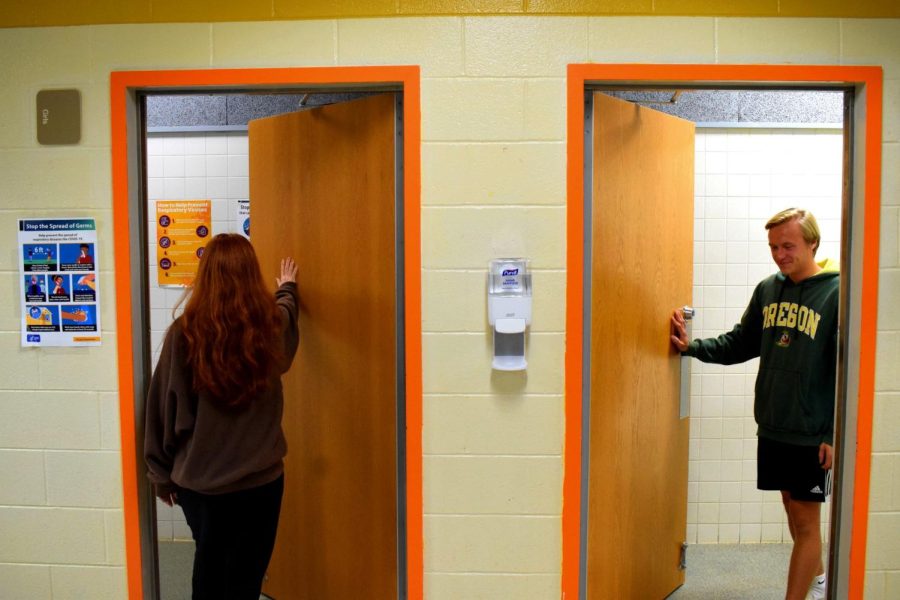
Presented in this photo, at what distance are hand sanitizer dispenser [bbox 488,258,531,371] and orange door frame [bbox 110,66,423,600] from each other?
0.23 metres

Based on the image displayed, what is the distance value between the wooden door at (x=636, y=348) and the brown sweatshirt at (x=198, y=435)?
3.55 ft

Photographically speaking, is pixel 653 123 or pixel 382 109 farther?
pixel 653 123

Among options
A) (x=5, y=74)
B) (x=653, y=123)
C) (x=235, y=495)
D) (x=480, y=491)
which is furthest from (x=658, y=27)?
(x=5, y=74)

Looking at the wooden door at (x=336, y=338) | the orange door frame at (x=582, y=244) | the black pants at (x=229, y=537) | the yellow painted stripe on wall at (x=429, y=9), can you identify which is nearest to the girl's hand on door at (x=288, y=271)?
the wooden door at (x=336, y=338)

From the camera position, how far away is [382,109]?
1.99m

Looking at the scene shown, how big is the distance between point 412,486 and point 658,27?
5.22 ft

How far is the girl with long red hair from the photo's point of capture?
173cm

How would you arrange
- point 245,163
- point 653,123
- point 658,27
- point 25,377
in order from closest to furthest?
1. point 658,27
2. point 25,377
3. point 653,123
4. point 245,163

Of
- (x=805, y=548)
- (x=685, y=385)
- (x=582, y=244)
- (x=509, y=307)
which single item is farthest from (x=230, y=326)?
(x=805, y=548)

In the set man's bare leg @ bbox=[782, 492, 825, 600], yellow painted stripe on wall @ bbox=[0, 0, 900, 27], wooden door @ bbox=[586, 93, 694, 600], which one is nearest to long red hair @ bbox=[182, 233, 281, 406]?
yellow painted stripe on wall @ bbox=[0, 0, 900, 27]

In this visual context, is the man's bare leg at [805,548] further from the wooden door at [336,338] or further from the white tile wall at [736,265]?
the wooden door at [336,338]

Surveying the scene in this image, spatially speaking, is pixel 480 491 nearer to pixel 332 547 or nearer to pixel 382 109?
pixel 332 547

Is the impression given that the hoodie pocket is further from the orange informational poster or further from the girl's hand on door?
the orange informational poster

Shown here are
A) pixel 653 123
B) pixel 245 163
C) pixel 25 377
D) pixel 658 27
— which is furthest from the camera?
pixel 245 163
